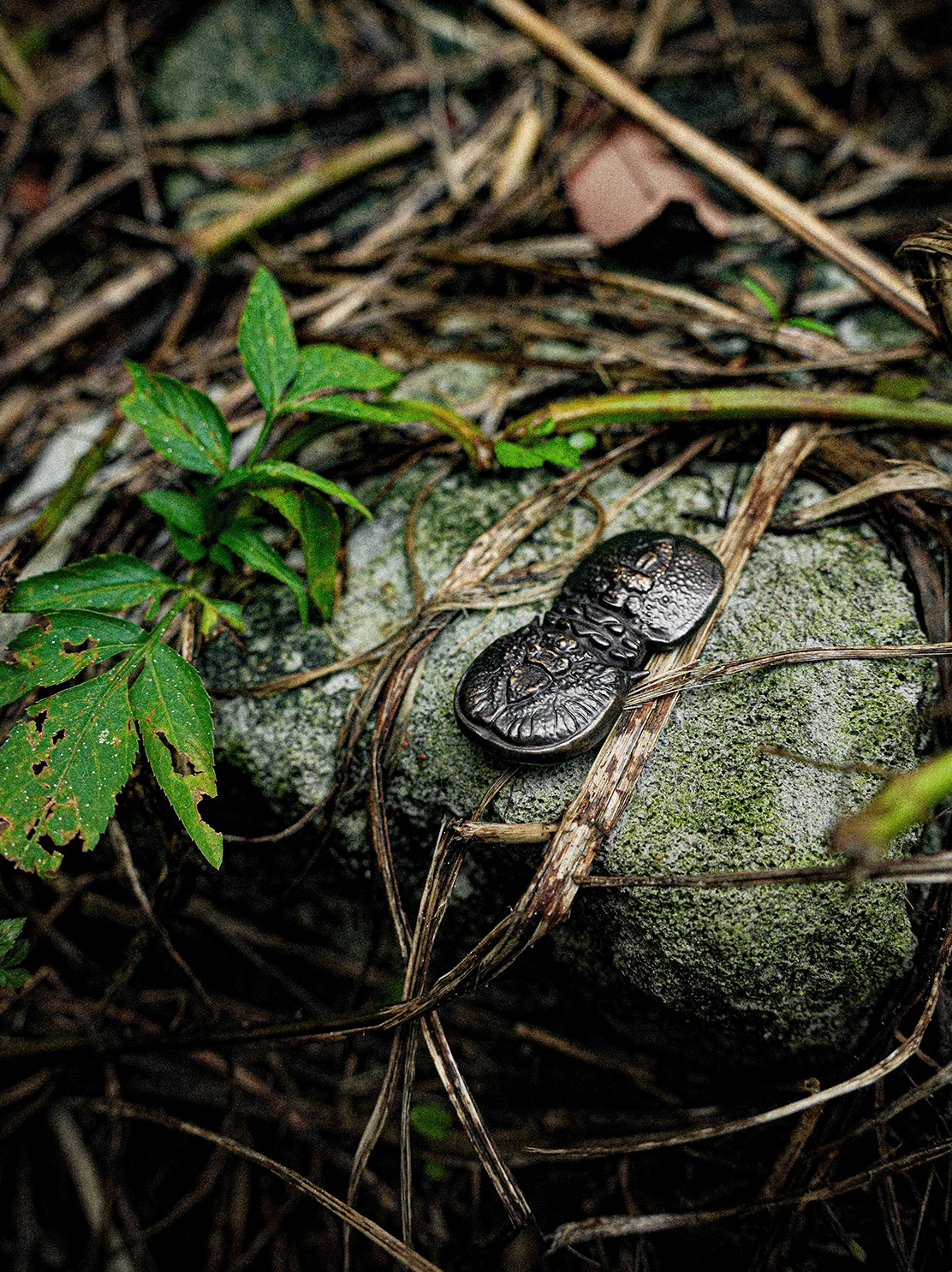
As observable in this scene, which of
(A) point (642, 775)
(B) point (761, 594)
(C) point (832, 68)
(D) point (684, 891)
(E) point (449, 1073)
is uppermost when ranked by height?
(C) point (832, 68)

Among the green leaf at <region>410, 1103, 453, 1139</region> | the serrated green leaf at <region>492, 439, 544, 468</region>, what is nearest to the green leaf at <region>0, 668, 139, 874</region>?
the serrated green leaf at <region>492, 439, 544, 468</region>

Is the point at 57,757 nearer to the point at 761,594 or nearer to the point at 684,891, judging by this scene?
the point at 684,891

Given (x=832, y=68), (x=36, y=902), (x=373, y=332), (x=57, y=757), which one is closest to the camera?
(x=57, y=757)

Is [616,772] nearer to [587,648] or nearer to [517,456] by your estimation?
[587,648]

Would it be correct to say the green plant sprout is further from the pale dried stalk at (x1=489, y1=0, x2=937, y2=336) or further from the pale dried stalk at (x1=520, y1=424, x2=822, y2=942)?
the pale dried stalk at (x1=489, y1=0, x2=937, y2=336)

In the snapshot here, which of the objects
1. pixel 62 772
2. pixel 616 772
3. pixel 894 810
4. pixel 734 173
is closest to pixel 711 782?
pixel 616 772

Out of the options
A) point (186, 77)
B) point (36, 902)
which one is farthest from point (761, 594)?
point (186, 77)

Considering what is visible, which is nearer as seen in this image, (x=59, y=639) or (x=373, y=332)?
(x=59, y=639)
